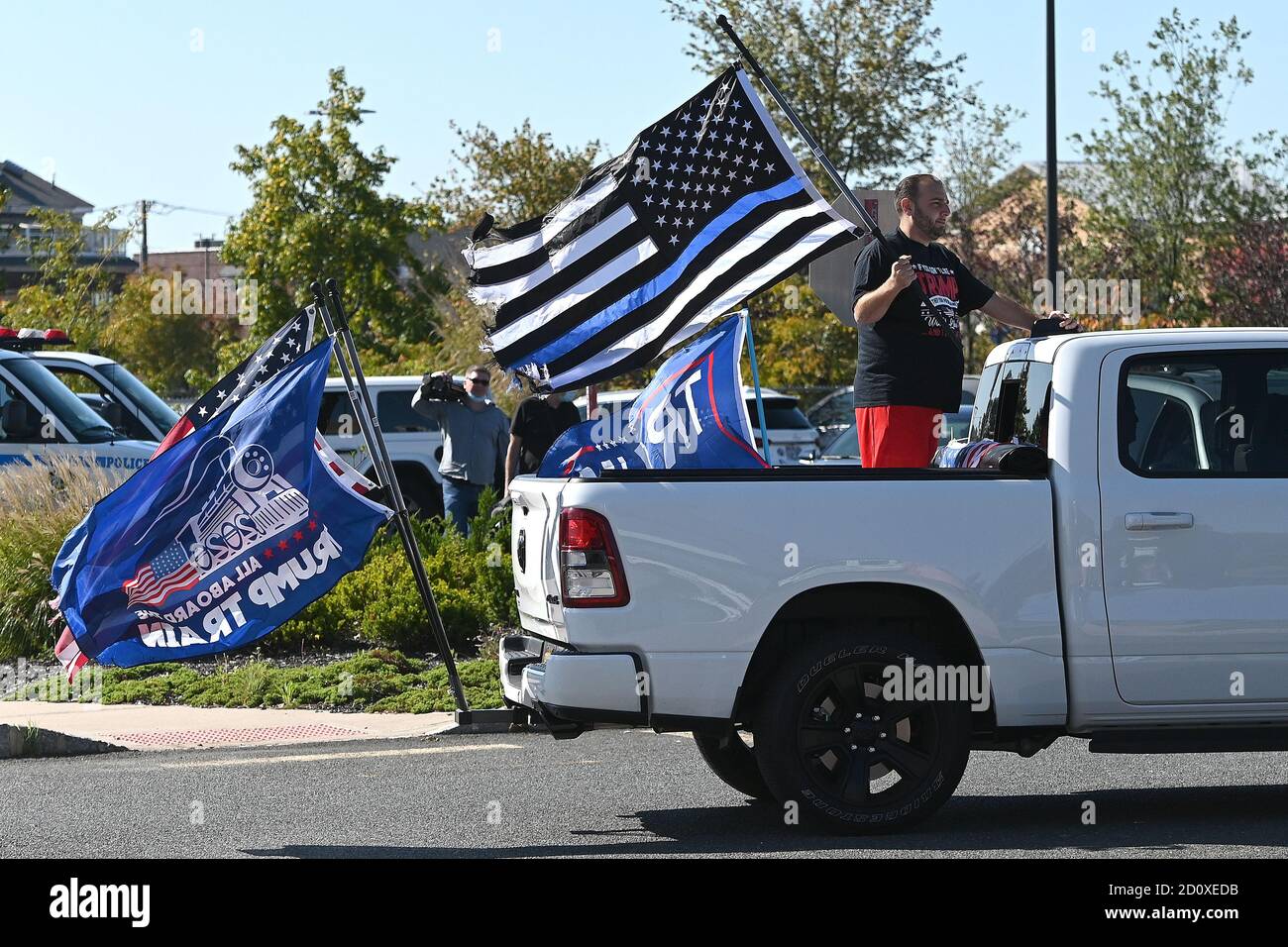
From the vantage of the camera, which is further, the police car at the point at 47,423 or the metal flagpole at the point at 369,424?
the police car at the point at 47,423

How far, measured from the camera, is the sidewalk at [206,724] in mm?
9398

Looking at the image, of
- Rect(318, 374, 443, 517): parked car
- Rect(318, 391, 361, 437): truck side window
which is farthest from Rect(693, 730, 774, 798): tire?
Rect(318, 391, 361, 437): truck side window

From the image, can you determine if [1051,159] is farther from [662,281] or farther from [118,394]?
[662,281]

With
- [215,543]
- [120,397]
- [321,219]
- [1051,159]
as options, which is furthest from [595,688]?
[321,219]

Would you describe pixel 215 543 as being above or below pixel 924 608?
above

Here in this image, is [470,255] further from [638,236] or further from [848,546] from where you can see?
[848,546]

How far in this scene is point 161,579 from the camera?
290 inches

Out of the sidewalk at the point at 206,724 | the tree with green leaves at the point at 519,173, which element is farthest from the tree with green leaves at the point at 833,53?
the sidewalk at the point at 206,724

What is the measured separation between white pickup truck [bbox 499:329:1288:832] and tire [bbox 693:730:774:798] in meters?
0.93

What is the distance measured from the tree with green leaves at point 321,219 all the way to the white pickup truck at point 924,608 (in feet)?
87.2

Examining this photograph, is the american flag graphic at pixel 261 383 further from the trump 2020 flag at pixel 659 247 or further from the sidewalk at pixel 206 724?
the sidewalk at pixel 206 724

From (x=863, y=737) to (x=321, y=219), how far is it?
91.7 ft

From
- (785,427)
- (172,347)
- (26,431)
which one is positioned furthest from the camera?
(172,347)
